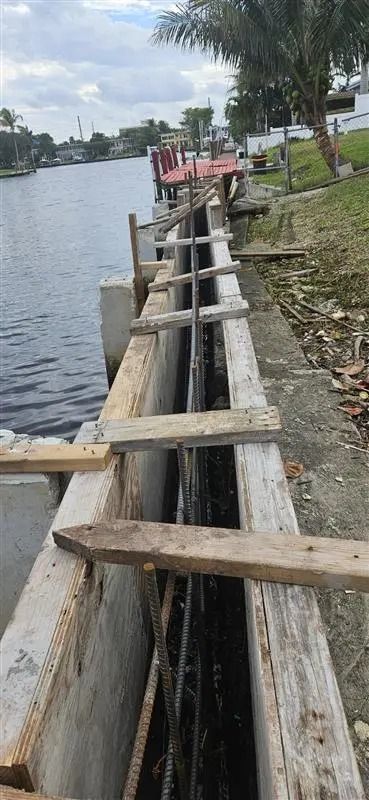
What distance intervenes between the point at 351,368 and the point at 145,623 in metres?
3.14

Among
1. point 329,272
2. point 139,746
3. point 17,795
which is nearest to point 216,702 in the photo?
point 139,746

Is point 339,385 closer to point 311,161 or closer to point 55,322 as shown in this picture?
point 55,322

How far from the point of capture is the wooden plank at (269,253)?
10523 mm

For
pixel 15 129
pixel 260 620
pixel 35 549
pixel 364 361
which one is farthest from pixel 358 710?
pixel 15 129

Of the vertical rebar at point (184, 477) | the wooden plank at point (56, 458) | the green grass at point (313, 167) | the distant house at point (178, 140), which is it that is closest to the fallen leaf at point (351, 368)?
the vertical rebar at point (184, 477)

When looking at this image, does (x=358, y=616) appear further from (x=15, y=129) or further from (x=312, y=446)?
(x=15, y=129)

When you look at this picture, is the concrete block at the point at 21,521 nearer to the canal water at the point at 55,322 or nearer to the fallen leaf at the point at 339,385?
the fallen leaf at the point at 339,385

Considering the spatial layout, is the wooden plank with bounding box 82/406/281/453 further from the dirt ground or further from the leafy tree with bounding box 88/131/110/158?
the leafy tree with bounding box 88/131/110/158

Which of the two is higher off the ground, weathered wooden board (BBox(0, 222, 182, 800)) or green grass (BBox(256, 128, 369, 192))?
green grass (BBox(256, 128, 369, 192))

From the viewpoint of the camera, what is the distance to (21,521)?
3195 millimetres

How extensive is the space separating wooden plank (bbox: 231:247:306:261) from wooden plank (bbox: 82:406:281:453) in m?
7.99

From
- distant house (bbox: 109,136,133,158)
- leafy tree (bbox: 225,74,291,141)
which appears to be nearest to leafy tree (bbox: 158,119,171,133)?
distant house (bbox: 109,136,133,158)

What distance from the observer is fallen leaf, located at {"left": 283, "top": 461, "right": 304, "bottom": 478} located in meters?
3.68

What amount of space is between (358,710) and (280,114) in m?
54.4
